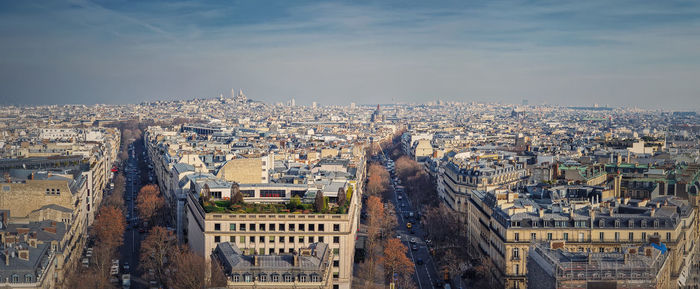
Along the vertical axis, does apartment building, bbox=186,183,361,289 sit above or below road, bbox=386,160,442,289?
above

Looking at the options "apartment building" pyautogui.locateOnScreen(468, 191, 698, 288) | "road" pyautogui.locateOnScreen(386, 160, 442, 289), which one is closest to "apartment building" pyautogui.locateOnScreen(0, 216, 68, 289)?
"road" pyautogui.locateOnScreen(386, 160, 442, 289)

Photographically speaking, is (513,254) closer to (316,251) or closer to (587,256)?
(587,256)

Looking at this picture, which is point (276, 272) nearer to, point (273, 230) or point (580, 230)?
point (273, 230)

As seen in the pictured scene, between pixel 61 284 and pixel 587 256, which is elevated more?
pixel 587 256

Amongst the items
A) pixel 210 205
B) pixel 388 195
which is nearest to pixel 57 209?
pixel 210 205

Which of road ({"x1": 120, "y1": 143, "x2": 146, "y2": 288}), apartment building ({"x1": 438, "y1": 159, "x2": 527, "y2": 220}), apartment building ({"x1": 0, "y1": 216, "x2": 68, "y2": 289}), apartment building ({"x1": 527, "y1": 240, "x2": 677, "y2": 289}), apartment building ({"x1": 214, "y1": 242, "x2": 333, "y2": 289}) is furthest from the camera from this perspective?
apartment building ({"x1": 438, "y1": 159, "x2": 527, "y2": 220})

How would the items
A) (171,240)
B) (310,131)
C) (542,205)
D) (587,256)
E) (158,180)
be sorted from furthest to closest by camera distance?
(310,131)
(158,180)
(171,240)
(542,205)
(587,256)

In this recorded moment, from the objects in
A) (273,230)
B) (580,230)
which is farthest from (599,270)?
(273,230)

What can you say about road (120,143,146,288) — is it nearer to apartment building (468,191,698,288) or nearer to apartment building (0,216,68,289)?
apartment building (0,216,68,289)

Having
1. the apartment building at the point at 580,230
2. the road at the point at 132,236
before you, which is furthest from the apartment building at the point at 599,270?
the road at the point at 132,236
